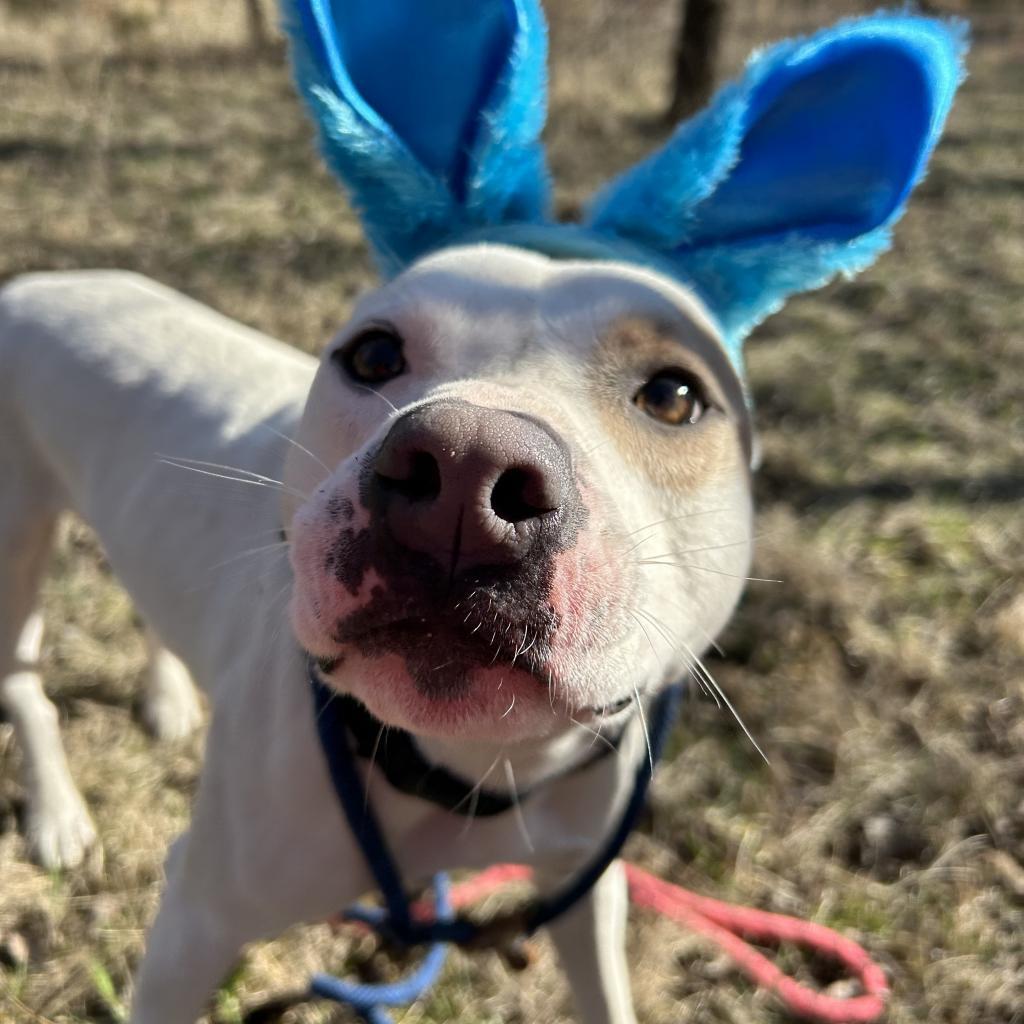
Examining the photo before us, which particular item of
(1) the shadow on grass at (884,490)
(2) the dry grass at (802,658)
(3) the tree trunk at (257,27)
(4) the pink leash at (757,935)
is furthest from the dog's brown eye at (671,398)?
(3) the tree trunk at (257,27)

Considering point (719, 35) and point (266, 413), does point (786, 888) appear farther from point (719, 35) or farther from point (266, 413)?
point (719, 35)

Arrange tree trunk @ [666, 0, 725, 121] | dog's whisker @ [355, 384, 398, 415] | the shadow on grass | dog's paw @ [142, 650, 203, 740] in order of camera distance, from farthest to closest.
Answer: tree trunk @ [666, 0, 725, 121] < the shadow on grass < dog's paw @ [142, 650, 203, 740] < dog's whisker @ [355, 384, 398, 415]

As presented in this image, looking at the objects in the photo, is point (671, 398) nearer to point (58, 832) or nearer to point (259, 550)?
point (259, 550)

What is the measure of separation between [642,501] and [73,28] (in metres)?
10.4

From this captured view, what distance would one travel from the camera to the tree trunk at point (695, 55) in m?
7.20

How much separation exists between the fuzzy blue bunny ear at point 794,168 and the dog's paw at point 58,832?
1833 mm

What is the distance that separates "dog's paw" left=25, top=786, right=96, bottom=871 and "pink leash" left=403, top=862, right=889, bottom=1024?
84 centimetres

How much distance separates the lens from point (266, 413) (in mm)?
1821

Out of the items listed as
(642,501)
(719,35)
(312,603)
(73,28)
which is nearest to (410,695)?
(312,603)

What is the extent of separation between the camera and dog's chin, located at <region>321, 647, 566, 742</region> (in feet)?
3.08

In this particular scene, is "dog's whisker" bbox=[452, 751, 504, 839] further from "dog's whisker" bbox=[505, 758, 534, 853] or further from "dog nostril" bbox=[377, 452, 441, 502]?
"dog nostril" bbox=[377, 452, 441, 502]

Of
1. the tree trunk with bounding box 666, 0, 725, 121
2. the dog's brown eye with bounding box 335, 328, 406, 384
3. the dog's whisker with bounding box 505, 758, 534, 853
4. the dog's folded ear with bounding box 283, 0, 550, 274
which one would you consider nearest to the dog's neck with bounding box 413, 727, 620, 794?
the dog's whisker with bounding box 505, 758, 534, 853

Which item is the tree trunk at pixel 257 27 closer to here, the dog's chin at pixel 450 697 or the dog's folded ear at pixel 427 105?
the dog's folded ear at pixel 427 105

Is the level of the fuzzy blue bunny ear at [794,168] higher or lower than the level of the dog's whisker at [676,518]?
higher
